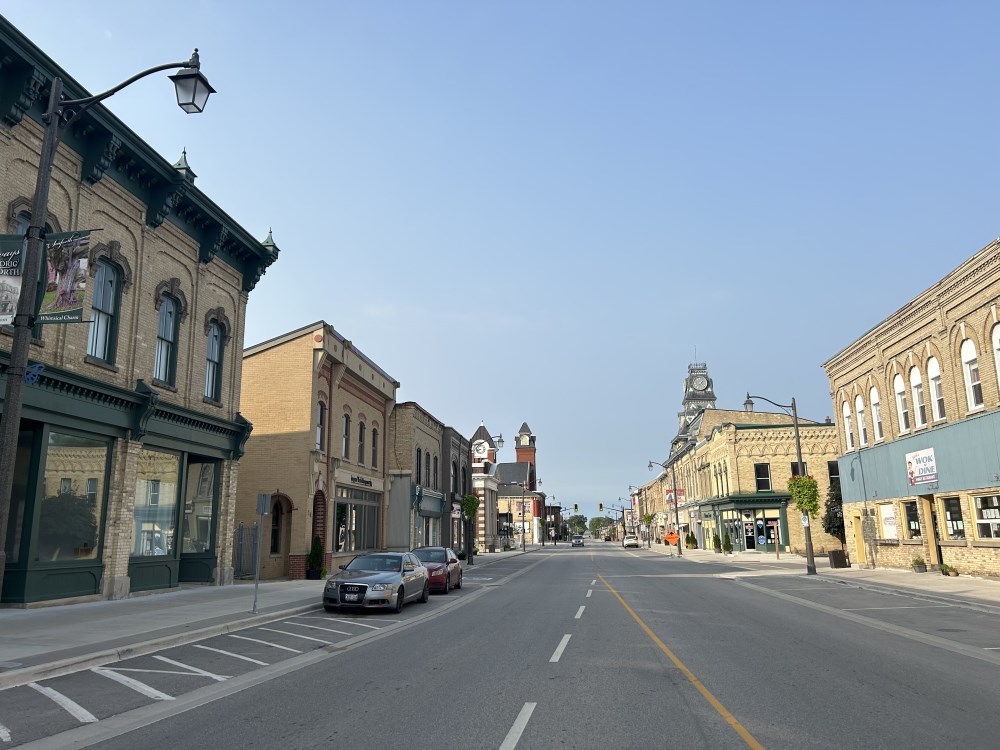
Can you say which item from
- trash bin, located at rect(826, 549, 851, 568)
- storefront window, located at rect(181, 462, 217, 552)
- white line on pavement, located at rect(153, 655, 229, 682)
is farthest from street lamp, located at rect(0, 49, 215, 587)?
trash bin, located at rect(826, 549, 851, 568)

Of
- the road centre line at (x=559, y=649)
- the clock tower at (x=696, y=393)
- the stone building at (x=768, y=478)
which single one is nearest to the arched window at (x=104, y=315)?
the road centre line at (x=559, y=649)

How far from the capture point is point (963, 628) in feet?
47.8

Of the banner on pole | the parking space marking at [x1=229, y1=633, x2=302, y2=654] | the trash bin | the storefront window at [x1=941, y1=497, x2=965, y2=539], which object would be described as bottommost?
the parking space marking at [x1=229, y1=633, x2=302, y2=654]

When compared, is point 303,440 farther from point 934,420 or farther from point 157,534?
point 934,420

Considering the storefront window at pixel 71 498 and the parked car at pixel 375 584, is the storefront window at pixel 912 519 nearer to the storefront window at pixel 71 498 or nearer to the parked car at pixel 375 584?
the parked car at pixel 375 584

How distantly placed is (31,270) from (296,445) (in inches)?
747

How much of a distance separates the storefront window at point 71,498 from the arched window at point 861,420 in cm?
3100

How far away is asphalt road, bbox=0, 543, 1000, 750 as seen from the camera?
6.89m

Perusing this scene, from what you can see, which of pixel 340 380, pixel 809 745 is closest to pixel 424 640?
pixel 809 745

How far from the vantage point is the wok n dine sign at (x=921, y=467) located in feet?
90.7

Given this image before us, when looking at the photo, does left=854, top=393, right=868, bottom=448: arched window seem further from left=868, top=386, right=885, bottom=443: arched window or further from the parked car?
the parked car

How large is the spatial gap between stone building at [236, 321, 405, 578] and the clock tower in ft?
315

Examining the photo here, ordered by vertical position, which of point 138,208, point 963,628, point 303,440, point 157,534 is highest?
point 138,208

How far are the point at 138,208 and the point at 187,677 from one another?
1472 centimetres
